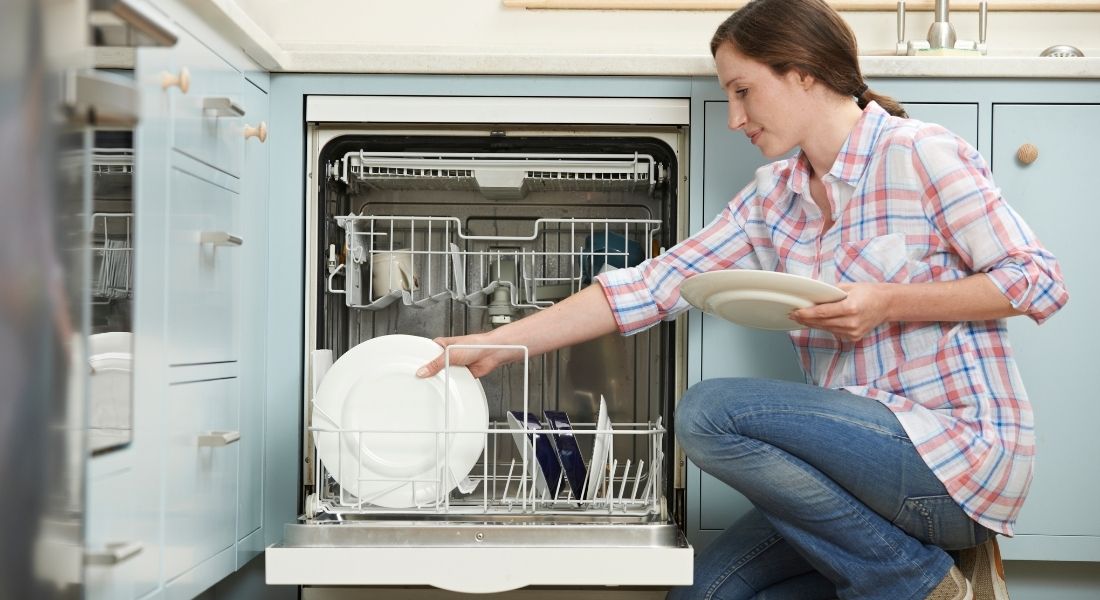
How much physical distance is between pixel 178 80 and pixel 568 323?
0.69 m

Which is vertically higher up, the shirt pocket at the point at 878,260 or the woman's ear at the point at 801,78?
the woman's ear at the point at 801,78

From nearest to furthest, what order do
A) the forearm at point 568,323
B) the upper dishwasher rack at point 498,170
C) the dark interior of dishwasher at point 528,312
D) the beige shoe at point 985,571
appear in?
1. the beige shoe at point 985,571
2. the forearm at point 568,323
3. the upper dishwasher rack at point 498,170
4. the dark interior of dishwasher at point 528,312

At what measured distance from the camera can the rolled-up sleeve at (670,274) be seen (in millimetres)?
1645

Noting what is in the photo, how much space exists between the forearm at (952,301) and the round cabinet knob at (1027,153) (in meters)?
0.48

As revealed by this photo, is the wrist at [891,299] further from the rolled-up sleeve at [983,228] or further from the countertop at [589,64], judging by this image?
the countertop at [589,64]

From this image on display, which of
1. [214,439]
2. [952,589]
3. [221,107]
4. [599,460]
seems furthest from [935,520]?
[221,107]

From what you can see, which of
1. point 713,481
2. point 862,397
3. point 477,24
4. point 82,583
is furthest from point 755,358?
point 82,583

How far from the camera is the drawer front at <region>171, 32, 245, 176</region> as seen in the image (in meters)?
1.31

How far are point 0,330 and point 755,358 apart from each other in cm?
133

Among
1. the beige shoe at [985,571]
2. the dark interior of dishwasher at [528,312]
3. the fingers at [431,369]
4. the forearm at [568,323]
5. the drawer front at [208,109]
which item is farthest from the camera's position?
the dark interior of dishwasher at [528,312]

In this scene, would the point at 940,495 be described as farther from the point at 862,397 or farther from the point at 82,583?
the point at 82,583

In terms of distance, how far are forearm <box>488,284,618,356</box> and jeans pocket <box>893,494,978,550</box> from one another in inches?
21.0

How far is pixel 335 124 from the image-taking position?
1740mm

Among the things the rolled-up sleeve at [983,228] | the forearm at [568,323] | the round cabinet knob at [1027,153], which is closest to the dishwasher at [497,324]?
the forearm at [568,323]
